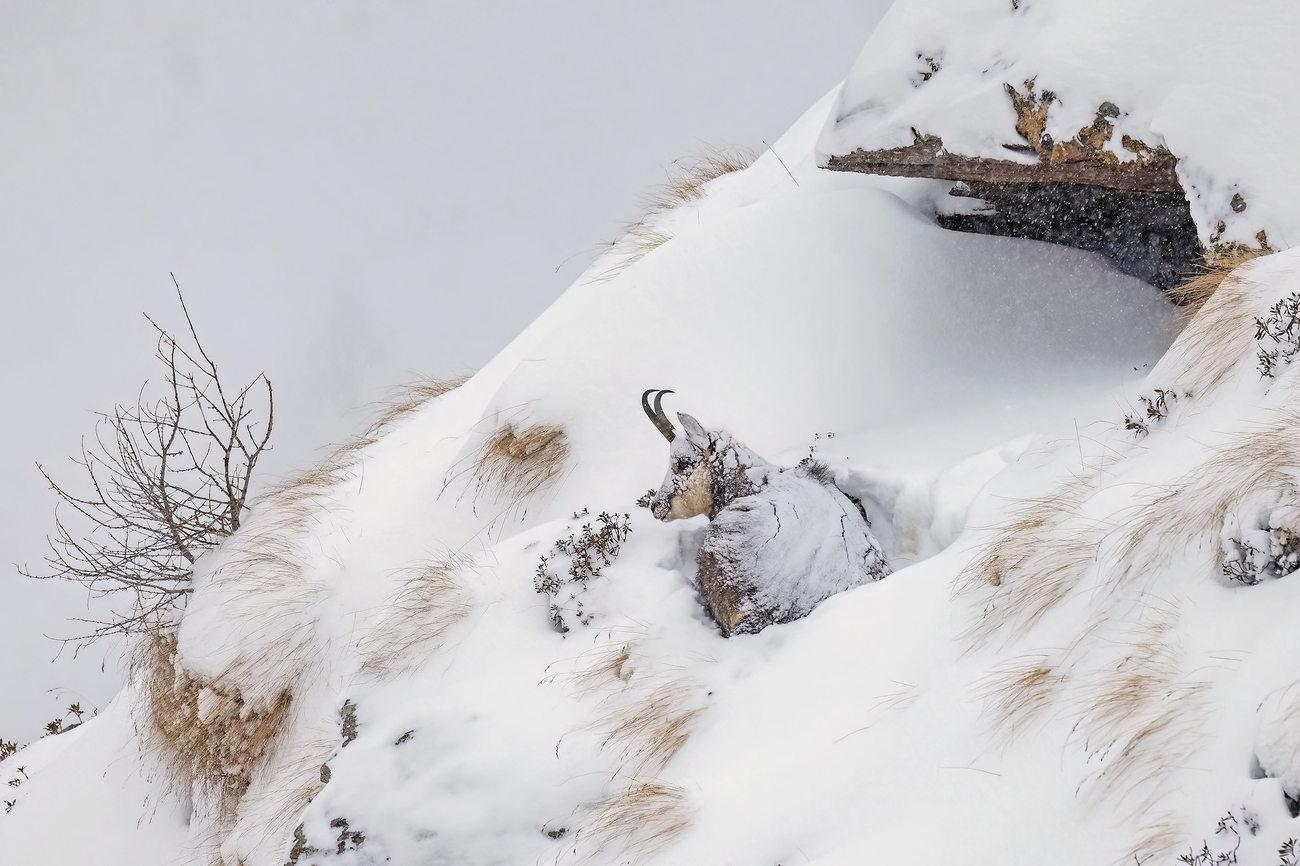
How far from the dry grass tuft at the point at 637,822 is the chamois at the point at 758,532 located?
1.00 metres

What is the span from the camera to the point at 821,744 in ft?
10.8

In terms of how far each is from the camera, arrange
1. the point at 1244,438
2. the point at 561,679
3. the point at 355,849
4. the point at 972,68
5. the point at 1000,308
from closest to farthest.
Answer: the point at 1244,438, the point at 355,849, the point at 561,679, the point at 972,68, the point at 1000,308

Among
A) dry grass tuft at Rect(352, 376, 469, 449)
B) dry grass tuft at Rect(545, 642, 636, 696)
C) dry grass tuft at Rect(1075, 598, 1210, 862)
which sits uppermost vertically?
dry grass tuft at Rect(352, 376, 469, 449)

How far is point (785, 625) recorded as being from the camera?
163 inches

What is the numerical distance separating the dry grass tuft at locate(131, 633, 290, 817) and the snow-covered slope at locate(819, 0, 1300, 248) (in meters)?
5.26

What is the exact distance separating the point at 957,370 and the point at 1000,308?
61 cm

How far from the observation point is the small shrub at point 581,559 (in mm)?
4570

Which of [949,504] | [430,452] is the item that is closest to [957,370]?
[949,504]

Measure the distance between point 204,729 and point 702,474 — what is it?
3829 millimetres

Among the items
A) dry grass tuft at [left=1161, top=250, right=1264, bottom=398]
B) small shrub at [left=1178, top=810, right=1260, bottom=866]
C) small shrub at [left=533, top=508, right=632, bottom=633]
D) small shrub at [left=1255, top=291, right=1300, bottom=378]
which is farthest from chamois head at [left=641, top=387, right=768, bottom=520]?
small shrub at [left=1178, top=810, right=1260, bottom=866]

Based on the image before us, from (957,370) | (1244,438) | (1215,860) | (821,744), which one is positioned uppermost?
(957,370)

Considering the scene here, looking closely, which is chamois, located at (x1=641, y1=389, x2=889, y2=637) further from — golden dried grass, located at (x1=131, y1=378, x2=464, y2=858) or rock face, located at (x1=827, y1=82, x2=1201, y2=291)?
rock face, located at (x1=827, y1=82, x2=1201, y2=291)

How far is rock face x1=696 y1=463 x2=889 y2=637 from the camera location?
13.8 ft

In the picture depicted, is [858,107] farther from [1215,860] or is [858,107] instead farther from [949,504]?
[1215,860]
